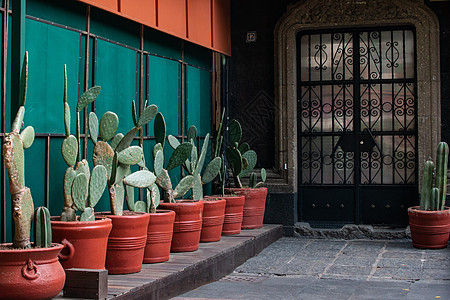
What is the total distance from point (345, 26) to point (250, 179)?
8.12ft

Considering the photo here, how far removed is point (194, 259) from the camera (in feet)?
20.3

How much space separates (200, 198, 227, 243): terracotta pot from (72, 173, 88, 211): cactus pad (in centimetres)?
247

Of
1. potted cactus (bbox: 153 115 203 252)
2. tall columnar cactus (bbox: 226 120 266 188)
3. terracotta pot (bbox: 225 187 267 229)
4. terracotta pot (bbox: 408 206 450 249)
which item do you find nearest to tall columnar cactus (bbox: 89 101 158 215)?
potted cactus (bbox: 153 115 203 252)

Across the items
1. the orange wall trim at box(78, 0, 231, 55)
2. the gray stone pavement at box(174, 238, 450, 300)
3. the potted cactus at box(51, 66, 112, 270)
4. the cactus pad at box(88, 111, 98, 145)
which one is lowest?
the gray stone pavement at box(174, 238, 450, 300)

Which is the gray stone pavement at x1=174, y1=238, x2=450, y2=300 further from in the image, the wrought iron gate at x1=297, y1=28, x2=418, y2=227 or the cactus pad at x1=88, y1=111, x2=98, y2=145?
the cactus pad at x1=88, y1=111, x2=98, y2=145

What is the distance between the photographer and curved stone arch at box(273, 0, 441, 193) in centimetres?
906

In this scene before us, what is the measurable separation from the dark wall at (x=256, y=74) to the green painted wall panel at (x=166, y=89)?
1.51 m

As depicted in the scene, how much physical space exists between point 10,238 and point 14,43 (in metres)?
1.49

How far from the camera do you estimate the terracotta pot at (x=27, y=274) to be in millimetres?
4074

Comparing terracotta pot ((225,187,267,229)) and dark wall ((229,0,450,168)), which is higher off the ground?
dark wall ((229,0,450,168))

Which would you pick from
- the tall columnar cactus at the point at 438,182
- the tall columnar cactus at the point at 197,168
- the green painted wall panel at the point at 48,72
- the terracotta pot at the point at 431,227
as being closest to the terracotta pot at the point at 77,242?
the green painted wall panel at the point at 48,72

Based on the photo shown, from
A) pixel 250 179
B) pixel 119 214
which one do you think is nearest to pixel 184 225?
pixel 119 214

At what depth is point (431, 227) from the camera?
8.03 metres

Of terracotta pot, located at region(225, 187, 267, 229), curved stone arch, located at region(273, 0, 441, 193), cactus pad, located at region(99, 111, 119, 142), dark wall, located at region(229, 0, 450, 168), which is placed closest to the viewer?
cactus pad, located at region(99, 111, 119, 142)
